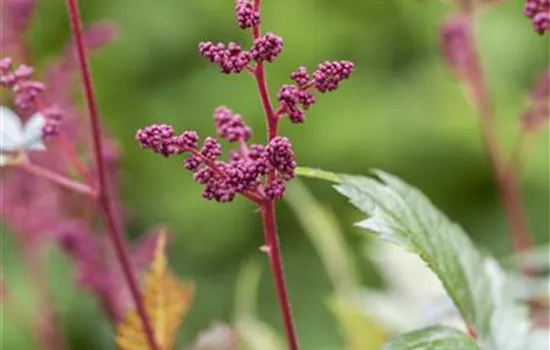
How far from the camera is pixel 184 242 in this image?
1.87 m

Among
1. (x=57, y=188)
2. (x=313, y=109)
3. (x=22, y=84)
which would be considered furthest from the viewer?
(x=313, y=109)

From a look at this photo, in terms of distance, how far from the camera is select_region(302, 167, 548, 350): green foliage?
55 cm

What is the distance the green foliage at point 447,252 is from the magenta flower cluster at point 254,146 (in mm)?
36

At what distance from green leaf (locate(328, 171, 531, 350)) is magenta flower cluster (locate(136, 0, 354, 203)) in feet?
0.17

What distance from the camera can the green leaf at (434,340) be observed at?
0.55 meters

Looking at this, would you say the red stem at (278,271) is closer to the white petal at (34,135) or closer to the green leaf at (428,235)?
the green leaf at (428,235)

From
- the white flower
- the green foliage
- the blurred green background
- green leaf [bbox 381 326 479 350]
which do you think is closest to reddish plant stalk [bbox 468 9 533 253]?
the white flower

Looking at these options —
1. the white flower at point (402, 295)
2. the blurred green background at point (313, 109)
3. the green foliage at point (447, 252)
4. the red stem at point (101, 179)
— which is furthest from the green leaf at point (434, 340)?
the blurred green background at point (313, 109)

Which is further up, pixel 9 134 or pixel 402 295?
pixel 9 134

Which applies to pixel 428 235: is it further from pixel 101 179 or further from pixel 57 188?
pixel 57 188

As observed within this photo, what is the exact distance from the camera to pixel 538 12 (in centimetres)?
53

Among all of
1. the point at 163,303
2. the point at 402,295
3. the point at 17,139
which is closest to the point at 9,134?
the point at 17,139

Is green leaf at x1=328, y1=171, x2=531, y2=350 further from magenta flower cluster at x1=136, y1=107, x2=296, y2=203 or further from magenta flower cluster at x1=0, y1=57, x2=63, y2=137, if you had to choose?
magenta flower cluster at x1=0, y1=57, x2=63, y2=137

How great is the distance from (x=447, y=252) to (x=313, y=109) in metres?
1.36
